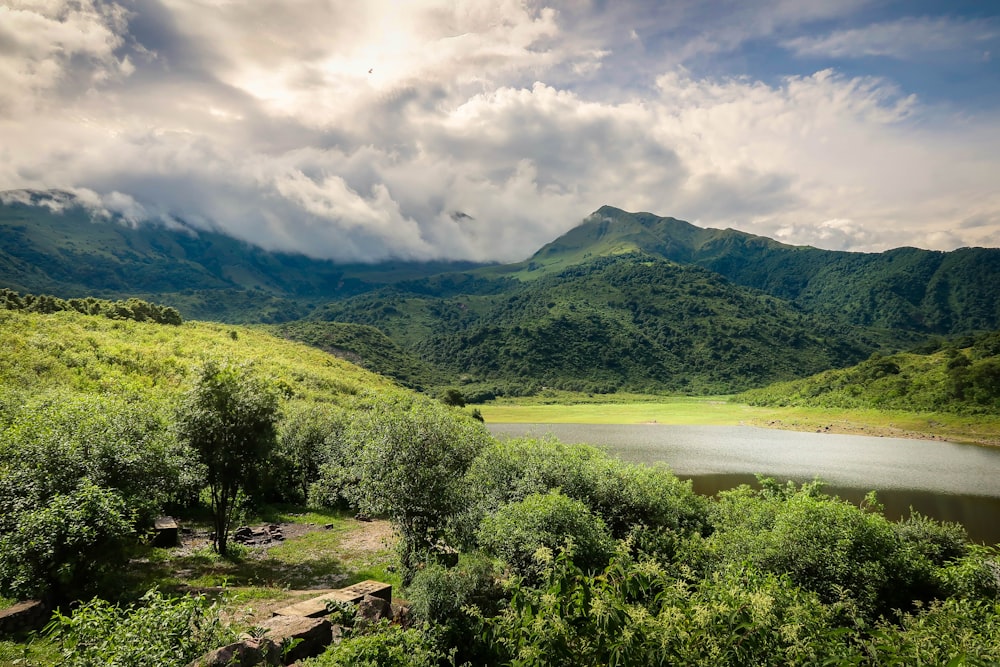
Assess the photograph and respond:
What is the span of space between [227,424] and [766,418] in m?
139

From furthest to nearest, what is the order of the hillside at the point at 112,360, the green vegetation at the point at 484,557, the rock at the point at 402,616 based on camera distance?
the hillside at the point at 112,360 < the rock at the point at 402,616 < the green vegetation at the point at 484,557

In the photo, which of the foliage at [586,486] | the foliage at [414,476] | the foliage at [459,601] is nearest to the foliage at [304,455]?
the foliage at [586,486]

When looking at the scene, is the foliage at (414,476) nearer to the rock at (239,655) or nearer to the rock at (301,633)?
the rock at (301,633)

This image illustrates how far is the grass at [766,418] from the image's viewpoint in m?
90.8

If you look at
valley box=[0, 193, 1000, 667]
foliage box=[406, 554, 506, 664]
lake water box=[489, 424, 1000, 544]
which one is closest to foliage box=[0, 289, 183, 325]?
valley box=[0, 193, 1000, 667]

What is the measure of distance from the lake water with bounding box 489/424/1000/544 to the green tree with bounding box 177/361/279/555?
17008 millimetres

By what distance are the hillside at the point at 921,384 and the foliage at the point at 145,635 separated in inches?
5111

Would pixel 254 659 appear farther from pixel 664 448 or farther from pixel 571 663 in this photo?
pixel 664 448

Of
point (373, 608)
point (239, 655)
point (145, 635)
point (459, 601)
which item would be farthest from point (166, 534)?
point (145, 635)

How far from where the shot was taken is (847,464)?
69.1 metres

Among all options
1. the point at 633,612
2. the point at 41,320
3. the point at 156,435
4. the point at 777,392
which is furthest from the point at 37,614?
the point at 777,392

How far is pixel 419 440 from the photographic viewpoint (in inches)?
865

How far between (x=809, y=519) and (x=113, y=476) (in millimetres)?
30757

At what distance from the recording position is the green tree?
23562mm
